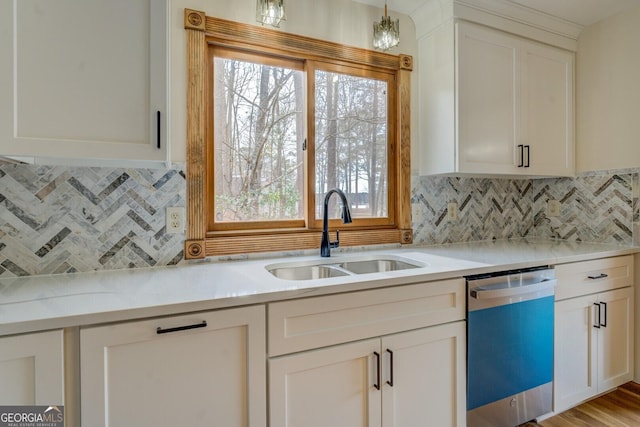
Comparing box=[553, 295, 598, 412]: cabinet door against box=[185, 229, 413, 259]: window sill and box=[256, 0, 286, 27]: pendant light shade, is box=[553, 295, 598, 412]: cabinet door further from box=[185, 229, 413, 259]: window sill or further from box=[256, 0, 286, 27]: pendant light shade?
box=[256, 0, 286, 27]: pendant light shade

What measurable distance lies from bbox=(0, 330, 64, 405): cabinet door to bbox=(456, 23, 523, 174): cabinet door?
196 cm

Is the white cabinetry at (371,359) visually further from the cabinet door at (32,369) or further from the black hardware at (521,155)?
the black hardware at (521,155)

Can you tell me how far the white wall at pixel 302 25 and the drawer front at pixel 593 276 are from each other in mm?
1156

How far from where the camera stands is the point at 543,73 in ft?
7.42

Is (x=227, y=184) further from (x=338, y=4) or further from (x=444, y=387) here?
(x=444, y=387)

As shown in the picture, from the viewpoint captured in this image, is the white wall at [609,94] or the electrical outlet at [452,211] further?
the electrical outlet at [452,211]

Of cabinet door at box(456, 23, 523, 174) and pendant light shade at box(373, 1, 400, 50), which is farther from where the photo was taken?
cabinet door at box(456, 23, 523, 174)

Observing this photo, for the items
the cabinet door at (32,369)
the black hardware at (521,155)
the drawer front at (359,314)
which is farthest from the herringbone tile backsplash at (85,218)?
the black hardware at (521,155)

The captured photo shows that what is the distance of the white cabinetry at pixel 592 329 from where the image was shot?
1874 mm

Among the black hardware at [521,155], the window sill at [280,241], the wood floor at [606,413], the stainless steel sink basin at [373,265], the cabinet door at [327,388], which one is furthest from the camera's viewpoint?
the black hardware at [521,155]

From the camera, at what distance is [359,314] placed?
1347 mm

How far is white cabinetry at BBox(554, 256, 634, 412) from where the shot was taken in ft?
6.15

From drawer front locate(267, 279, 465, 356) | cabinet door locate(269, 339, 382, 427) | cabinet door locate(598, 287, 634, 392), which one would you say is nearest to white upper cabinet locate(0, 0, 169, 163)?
drawer front locate(267, 279, 465, 356)

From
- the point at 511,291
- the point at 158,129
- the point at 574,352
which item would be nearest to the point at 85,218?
the point at 158,129
